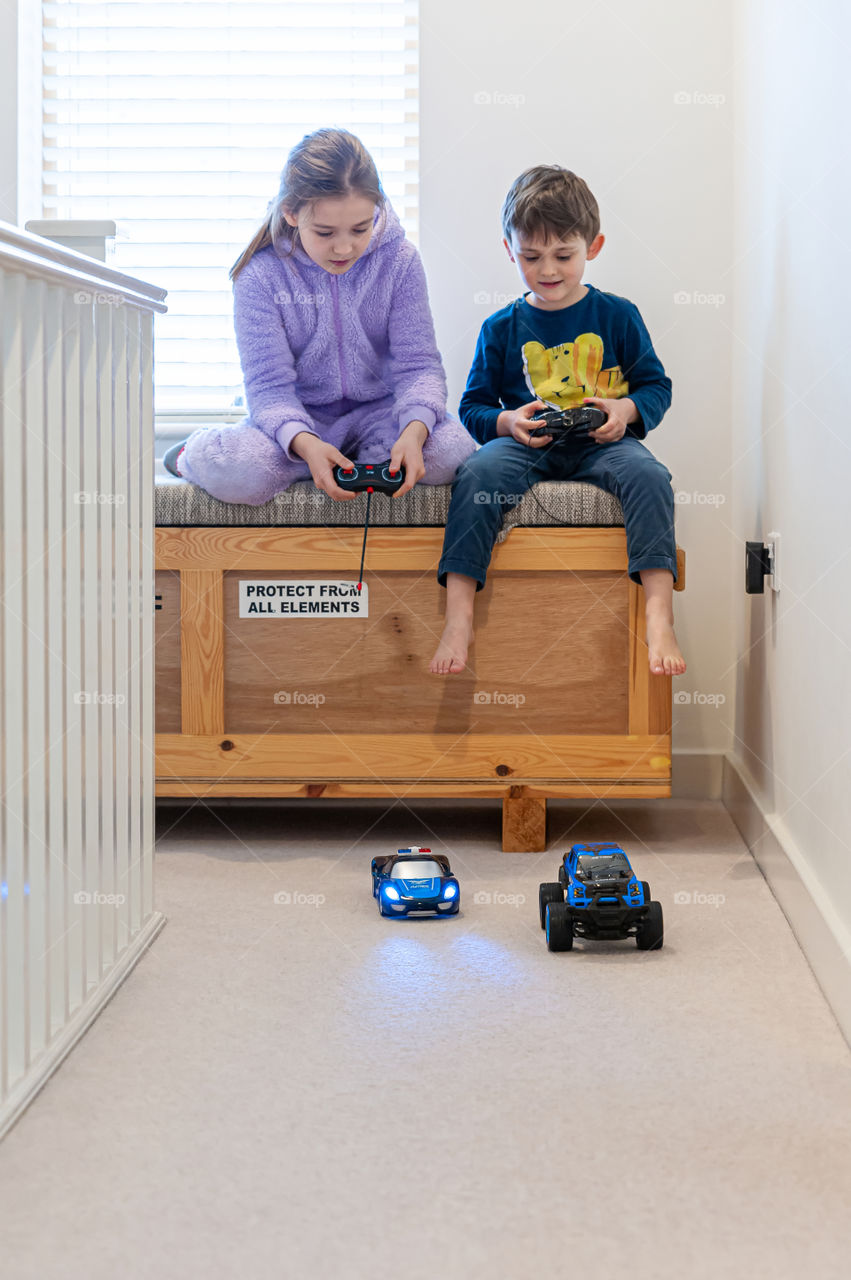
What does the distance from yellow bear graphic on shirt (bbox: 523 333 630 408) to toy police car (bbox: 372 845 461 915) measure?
2.70 ft

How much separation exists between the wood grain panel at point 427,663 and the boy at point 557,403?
68 millimetres

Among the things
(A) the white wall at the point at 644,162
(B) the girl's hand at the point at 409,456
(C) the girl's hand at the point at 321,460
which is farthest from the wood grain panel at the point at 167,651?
(A) the white wall at the point at 644,162

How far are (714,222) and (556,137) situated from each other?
33 cm

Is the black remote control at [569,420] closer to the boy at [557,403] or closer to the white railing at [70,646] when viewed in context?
the boy at [557,403]

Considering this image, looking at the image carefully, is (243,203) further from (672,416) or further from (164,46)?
(672,416)

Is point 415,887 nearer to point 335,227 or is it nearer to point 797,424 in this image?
point 797,424

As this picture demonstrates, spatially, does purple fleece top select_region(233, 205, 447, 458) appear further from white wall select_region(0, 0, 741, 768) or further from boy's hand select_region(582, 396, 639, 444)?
white wall select_region(0, 0, 741, 768)

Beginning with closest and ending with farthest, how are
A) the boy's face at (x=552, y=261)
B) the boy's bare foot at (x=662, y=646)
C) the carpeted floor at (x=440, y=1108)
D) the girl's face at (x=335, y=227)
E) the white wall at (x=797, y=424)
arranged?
1. the carpeted floor at (x=440, y=1108)
2. the white wall at (x=797, y=424)
3. the boy's bare foot at (x=662, y=646)
4. the girl's face at (x=335, y=227)
5. the boy's face at (x=552, y=261)

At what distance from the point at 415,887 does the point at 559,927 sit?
202 mm

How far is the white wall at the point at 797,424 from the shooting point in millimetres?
1291

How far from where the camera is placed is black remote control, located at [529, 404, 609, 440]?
1798 millimetres

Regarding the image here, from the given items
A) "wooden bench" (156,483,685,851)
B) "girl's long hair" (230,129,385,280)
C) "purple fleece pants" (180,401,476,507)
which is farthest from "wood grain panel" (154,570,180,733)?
"girl's long hair" (230,129,385,280)

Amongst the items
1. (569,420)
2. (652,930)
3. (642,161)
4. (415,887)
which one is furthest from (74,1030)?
(642,161)

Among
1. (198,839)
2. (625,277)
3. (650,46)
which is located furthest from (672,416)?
(198,839)
